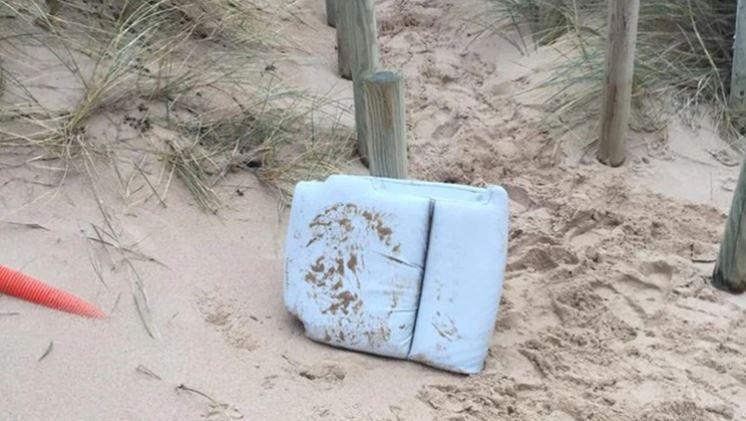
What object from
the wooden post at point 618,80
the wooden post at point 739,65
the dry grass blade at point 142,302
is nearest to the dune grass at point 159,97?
the dry grass blade at point 142,302

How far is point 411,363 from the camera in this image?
10.1 feet

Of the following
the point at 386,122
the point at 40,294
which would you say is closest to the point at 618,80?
the point at 386,122

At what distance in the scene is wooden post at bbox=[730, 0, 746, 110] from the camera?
4.43 m

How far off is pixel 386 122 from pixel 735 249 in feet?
4.35

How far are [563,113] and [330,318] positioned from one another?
2088 millimetres

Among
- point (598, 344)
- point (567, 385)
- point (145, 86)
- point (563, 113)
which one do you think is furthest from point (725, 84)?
point (145, 86)

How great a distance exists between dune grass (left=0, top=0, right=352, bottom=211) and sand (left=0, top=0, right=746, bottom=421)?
11cm

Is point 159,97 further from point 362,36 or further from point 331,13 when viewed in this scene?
point 331,13

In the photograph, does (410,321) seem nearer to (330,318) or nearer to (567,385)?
(330,318)

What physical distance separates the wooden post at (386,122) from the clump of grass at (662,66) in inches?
56.3

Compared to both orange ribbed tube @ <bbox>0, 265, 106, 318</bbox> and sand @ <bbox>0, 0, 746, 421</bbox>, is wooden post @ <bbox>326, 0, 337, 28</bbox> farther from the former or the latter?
orange ribbed tube @ <bbox>0, 265, 106, 318</bbox>

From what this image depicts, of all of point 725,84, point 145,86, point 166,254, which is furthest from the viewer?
point 725,84

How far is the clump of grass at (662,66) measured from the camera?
15.3 feet

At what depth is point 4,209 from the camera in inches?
Result: 135
